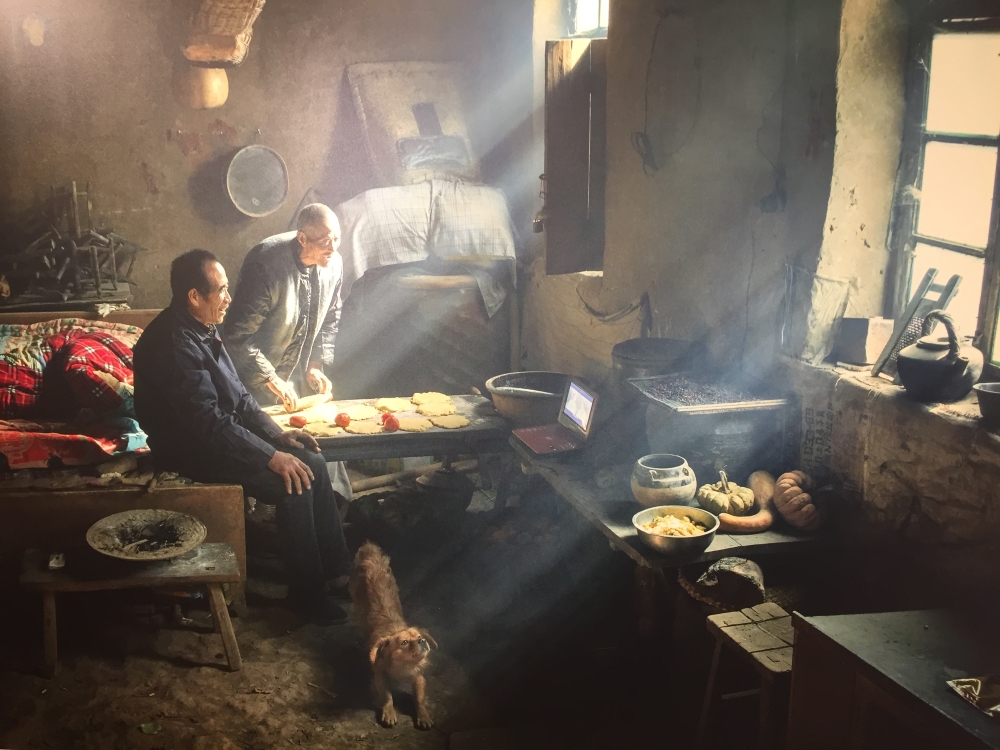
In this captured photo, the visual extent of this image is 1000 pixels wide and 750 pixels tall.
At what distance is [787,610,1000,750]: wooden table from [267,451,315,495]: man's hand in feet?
9.43

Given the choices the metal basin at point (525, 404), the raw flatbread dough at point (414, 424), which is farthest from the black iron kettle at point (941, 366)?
the raw flatbread dough at point (414, 424)

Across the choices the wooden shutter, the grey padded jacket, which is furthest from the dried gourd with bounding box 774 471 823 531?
the grey padded jacket

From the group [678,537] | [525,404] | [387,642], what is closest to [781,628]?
[678,537]

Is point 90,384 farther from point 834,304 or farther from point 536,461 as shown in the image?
point 834,304

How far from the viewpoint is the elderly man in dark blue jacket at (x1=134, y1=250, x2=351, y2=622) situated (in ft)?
15.8

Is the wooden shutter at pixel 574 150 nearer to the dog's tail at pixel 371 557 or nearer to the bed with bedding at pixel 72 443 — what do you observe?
the dog's tail at pixel 371 557

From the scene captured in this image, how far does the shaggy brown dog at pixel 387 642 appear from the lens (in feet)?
13.2

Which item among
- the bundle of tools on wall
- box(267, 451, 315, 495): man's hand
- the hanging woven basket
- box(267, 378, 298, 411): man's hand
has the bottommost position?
box(267, 451, 315, 495): man's hand

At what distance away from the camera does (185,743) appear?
3.91 metres

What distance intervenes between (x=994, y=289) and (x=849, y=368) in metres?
0.78

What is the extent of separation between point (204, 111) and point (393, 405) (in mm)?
4255

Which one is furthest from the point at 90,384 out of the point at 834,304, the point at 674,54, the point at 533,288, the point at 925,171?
the point at 925,171

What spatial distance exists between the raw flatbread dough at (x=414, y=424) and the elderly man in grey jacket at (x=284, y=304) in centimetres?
75

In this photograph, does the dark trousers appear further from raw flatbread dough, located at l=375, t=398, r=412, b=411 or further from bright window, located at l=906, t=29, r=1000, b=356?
bright window, located at l=906, t=29, r=1000, b=356
